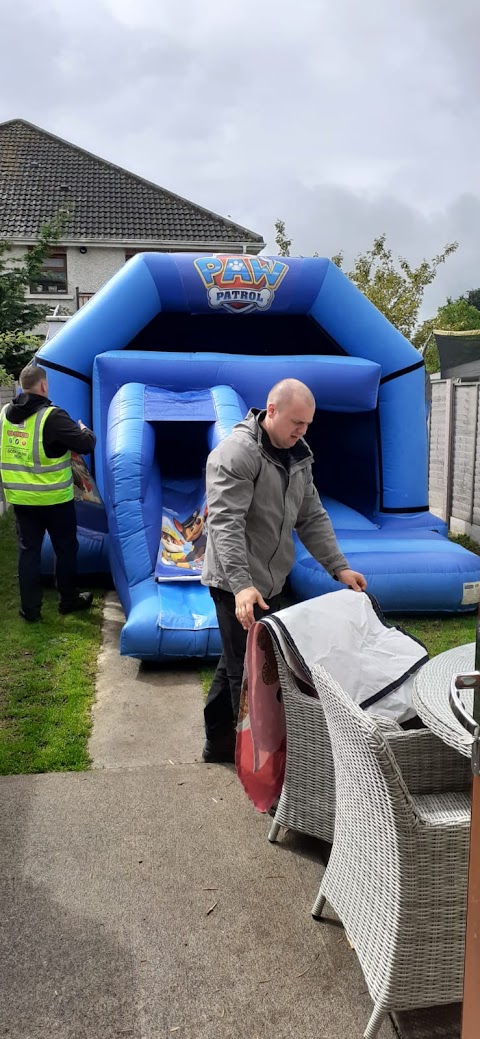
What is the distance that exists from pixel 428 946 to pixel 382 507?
5177mm

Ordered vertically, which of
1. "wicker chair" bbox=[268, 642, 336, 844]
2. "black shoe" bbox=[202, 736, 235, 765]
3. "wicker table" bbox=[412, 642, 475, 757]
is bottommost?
"black shoe" bbox=[202, 736, 235, 765]

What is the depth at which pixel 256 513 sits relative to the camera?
10.5 feet

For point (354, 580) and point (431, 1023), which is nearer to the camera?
point (431, 1023)

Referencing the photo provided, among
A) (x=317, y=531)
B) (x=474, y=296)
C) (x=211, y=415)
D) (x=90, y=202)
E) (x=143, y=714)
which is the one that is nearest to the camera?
(x=317, y=531)

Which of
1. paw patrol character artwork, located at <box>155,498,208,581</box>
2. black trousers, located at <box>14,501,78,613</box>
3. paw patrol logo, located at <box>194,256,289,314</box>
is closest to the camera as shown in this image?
paw patrol character artwork, located at <box>155,498,208,581</box>

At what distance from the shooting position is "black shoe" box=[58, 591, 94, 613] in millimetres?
5906

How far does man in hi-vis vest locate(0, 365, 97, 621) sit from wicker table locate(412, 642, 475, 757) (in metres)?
3.74

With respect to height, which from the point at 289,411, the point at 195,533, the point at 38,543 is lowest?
the point at 38,543

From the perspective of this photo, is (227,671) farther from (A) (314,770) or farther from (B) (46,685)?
(B) (46,685)

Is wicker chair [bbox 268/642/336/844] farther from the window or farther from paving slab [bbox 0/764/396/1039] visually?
the window

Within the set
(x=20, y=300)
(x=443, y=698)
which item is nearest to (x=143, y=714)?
(x=443, y=698)

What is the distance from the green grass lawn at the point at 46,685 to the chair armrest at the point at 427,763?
1752 millimetres

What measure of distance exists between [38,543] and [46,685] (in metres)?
1.42

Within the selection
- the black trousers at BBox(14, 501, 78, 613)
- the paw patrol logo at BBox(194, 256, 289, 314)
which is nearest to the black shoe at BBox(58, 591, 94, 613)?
the black trousers at BBox(14, 501, 78, 613)
